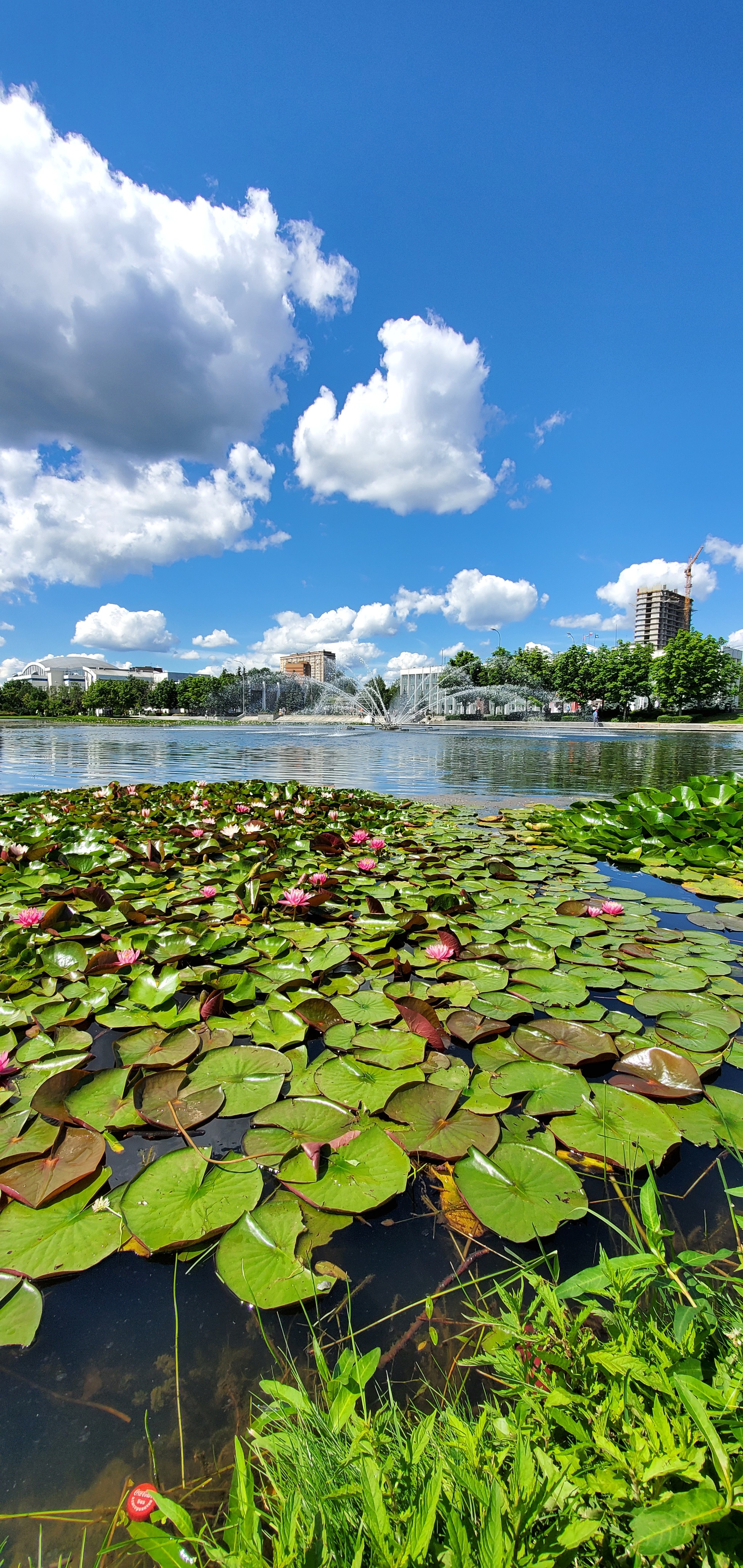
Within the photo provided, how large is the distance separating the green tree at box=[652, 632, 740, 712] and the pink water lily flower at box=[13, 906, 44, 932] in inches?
2148

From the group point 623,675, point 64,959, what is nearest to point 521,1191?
point 64,959

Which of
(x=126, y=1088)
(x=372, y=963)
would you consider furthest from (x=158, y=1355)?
(x=372, y=963)

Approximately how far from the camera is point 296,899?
268 cm

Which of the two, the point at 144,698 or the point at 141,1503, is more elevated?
the point at 144,698

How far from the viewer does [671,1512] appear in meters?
0.54

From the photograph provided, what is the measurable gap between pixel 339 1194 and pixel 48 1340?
53 centimetres

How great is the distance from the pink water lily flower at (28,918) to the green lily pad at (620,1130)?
2.14m

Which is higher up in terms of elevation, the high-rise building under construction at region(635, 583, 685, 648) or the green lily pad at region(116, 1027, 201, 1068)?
the high-rise building under construction at region(635, 583, 685, 648)

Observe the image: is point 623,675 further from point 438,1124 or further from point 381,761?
point 438,1124

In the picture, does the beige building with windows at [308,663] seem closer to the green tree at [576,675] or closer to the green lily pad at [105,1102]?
the green tree at [576,675]

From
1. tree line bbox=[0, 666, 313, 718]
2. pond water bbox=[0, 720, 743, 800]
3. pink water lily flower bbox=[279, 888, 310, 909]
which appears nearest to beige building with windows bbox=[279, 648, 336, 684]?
tree line bbox=[0, 666, 313, 718]

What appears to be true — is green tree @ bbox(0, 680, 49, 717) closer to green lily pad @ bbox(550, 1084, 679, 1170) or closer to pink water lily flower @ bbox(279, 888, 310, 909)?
pink water lily flower @ bbox(279, 888, 310, 909)

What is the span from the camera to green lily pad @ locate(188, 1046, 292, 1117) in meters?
1.46

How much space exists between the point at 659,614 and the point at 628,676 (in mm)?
69156
